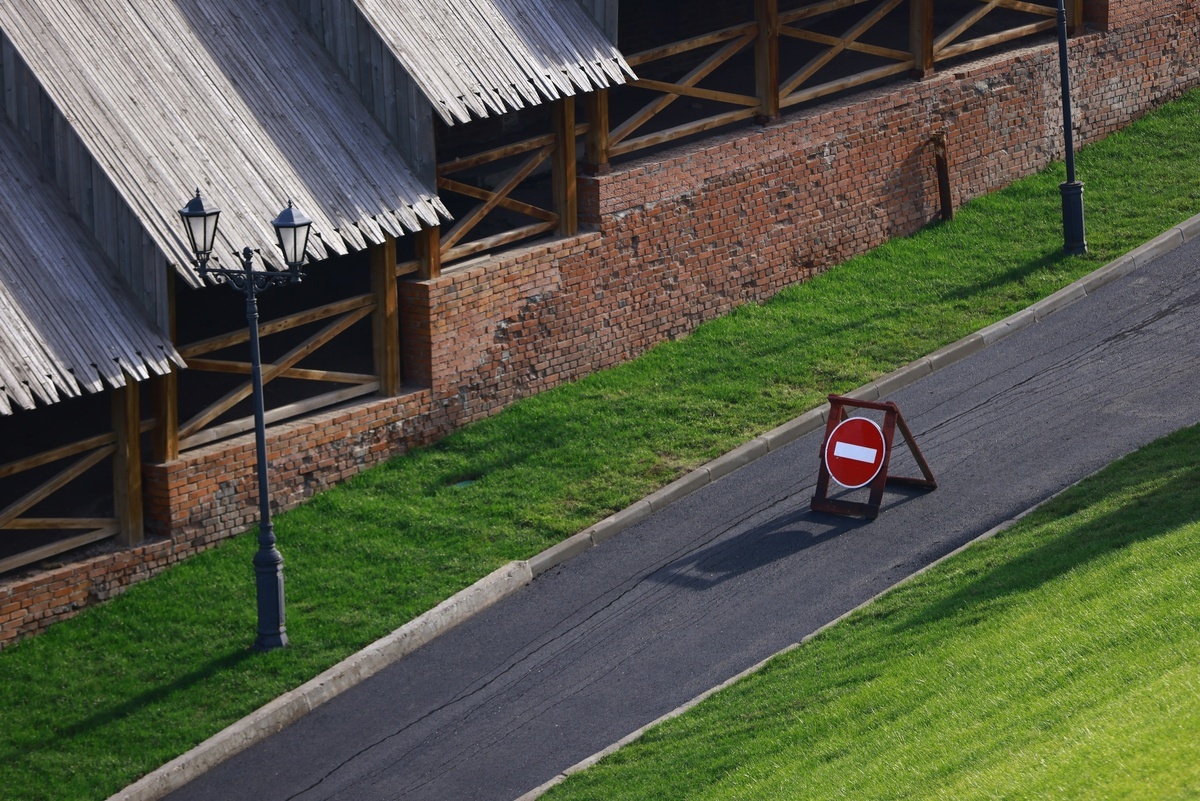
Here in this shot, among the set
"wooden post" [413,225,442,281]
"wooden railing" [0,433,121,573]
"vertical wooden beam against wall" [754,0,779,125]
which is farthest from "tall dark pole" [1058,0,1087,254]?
"wooden railing" [0,433,121,573]

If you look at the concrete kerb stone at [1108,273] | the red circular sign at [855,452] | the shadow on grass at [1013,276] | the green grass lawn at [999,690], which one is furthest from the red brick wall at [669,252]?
the green grass lawn at [999,690]

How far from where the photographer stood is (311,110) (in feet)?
50.3

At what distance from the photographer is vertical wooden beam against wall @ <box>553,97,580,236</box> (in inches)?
668

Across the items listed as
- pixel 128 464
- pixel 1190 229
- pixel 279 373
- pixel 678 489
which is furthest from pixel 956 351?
pixel 128 464

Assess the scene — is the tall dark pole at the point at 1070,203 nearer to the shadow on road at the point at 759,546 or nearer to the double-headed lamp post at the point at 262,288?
the shadow on road at the point at 759,546

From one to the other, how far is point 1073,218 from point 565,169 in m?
5.89

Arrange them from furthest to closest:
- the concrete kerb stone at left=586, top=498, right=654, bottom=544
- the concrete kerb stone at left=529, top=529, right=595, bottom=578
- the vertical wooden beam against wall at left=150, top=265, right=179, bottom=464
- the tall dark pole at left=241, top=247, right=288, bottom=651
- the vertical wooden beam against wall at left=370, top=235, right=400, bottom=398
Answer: the vertical wooden beam against wall at left=370, top=235, right=400, bottom=398
the concrete kerb stone at left=586, top=498, right=654, bottom=544
the concrete kerb stone at left=529, top=529, right=595, bottom=578
the vertical wooden beam against wall at left=150, top=265, right=179, bottom=464
the tall dark pole at left=241, top=247, right=288, bottom=651

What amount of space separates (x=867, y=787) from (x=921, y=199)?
11.7 meters

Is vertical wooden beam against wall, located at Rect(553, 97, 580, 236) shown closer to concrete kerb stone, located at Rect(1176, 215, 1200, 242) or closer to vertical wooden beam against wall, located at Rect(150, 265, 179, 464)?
vertical wooden beam against wall, located at Rect(150, 265, 179, 464)

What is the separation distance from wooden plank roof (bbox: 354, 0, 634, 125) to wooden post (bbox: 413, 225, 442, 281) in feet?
3.73

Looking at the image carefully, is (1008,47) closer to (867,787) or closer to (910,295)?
(910,295)

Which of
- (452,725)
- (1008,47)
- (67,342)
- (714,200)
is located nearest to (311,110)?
(67,342)

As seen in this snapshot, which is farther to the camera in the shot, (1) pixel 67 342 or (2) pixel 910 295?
(2) pixel 910 295

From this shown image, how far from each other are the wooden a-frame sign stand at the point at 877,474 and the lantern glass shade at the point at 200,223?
5.46 metres
